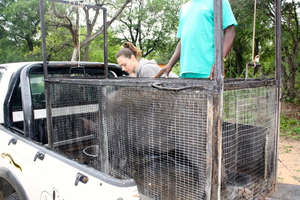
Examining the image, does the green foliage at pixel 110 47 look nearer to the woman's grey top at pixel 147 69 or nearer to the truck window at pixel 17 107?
the woman's grey top at pixel 147 69

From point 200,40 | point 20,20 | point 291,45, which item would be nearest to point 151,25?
point 20,20

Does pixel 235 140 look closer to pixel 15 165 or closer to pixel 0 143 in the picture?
pixel 15 165

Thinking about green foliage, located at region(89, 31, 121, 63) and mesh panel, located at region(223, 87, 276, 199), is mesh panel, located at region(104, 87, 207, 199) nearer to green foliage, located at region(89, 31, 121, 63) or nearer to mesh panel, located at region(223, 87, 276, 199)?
mesh panel, located at region(223, 87, 276, 199)

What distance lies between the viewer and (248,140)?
191 centimetres

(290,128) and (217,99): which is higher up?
(217,99)

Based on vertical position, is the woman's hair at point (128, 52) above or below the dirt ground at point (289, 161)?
above

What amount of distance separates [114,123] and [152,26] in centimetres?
2155

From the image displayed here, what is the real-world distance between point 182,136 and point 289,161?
4.35 meters

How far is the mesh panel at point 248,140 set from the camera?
1.66 m

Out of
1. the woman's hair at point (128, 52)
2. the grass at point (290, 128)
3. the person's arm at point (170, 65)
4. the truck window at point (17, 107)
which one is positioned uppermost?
the woman's hair at point (128, 52)

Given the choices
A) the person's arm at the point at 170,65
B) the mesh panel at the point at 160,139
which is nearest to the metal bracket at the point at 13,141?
the mesh panel at the point at 160,139

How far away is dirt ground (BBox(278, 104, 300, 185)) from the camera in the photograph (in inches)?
162

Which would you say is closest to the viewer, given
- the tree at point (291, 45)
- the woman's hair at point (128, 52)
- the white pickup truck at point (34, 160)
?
the white pickup truck at point (34, 160)

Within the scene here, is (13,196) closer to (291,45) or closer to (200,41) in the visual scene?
(200,41)
